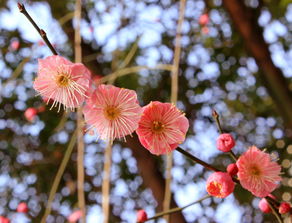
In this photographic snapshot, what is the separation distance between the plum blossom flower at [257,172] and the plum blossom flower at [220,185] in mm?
29

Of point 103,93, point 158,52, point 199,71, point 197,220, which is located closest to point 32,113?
point 158,52

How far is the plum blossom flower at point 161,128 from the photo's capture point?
0.54 metres

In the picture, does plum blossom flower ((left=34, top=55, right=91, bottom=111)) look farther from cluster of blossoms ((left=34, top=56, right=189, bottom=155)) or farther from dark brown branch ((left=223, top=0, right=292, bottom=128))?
dark brown branch ((left=223, top=0, right=292, bottom=128))

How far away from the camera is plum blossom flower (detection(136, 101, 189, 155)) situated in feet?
1.76

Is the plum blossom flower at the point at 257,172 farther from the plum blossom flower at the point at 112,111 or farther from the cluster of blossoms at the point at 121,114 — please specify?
the plum blossom flower at the point at 112,111

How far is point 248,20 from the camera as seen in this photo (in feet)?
5.46

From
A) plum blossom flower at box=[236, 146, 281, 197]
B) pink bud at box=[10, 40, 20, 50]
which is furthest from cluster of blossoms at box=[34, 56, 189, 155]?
pink bud at box=[10, 40, 20, 50]

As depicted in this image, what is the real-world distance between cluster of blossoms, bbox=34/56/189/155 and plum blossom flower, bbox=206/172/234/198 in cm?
7

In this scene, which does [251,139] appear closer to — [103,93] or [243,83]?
[243,83]

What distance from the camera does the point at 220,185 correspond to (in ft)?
1.77

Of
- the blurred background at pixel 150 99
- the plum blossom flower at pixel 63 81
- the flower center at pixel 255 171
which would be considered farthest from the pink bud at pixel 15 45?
the flower center at pixel 255 171

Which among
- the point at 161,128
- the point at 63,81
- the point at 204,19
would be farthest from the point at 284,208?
the point at 204,19

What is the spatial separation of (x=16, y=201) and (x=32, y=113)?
0.55 meters

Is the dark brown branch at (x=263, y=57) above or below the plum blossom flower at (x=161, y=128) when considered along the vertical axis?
above
